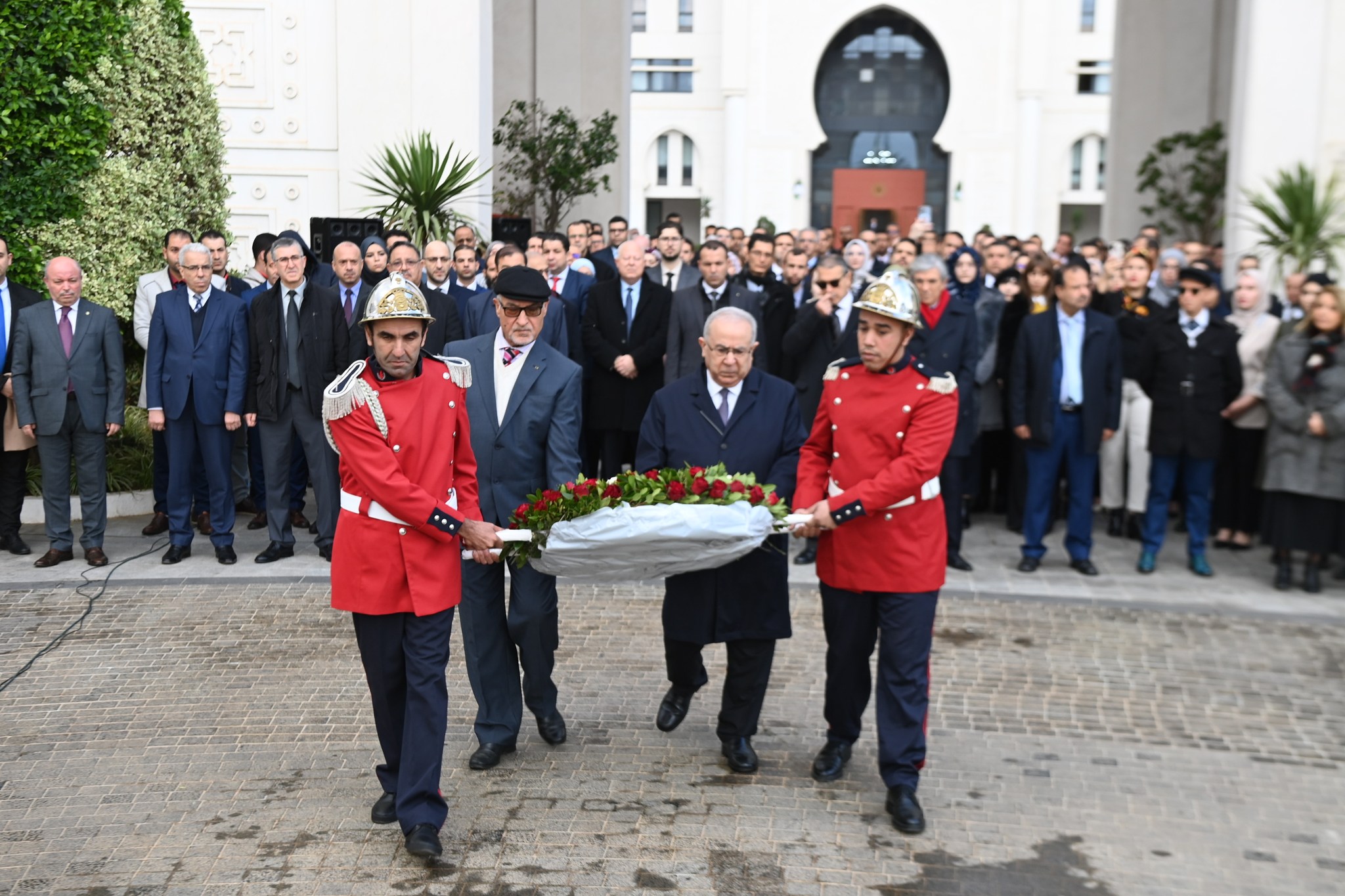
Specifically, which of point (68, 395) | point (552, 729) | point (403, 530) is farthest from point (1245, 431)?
point (68, 395)

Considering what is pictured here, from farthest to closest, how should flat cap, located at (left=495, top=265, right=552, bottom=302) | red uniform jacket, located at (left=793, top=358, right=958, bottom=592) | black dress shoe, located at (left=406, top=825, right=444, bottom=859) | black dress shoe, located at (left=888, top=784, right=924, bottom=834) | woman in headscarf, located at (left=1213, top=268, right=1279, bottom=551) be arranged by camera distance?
woman in headscarf, located at (left=1213, top=268, right=1279, bottom=551) → flat cap, located at (left=495, top=265, right=552, bottom=302) → red uniform jacket, located at (left=793, top=358, right=958, bottom=592) → black dress shoe, located at (left=888, top=784, right=924, bottom=834) → black dress shoe, located at (left=406, top=825, right=444, bottom=859)

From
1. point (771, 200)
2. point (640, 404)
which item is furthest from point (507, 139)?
point (771, 200)

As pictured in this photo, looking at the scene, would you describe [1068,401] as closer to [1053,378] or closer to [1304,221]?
[1053,378]

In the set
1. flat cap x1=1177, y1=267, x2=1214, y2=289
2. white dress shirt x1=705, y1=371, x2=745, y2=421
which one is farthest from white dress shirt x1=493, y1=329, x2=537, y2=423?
flat cap x1=1177, y1=267, x2=1214, y2=289

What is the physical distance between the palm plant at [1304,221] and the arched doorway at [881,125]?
3372 centimetres

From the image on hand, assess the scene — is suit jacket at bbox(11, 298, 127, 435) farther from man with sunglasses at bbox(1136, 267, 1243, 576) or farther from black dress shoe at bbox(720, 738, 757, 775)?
man with sunglasses at bbox(1136, 267, 1243, 576)

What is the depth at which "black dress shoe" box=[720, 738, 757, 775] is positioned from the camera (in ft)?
20.6

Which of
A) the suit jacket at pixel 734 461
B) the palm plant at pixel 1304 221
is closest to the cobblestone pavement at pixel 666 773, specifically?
the suit jacket at pixel 734 461

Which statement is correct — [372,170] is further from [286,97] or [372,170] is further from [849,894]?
[849,894]

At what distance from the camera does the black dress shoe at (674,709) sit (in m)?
6.70

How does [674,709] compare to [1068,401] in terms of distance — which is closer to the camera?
[674,709]

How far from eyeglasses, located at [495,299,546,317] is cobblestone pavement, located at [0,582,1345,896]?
1.99 metres

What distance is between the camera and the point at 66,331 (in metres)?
9.96

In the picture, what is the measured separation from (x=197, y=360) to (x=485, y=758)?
16.1 ft
